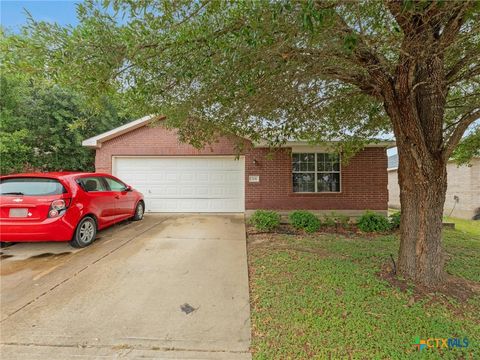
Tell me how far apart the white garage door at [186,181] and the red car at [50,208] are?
10.6 ft

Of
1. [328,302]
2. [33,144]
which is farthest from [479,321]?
[33,144]

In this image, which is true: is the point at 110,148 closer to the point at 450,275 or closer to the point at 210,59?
the point at 210,59

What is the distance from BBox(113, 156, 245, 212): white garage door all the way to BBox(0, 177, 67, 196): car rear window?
404 cm

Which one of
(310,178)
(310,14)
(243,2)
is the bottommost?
(310,178)

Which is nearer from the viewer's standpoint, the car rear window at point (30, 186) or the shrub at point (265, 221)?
the car rear window at point (30, 186)

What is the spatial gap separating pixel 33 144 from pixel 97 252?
9.05 m

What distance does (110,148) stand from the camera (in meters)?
8.62

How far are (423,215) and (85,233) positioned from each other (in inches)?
240

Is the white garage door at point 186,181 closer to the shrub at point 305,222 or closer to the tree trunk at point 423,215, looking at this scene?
the shrub at point 305,222

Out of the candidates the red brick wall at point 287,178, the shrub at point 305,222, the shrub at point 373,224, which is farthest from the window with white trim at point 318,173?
the shrub at point 373,224

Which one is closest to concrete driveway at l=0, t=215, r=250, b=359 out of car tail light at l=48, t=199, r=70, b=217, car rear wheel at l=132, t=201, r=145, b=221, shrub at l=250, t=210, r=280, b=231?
car tail light at l=48, t=199, r=70, b=217

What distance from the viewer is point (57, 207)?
440cm

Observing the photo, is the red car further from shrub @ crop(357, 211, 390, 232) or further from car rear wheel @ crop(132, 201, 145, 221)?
shrub @ crop(357, 211, 390, 232)

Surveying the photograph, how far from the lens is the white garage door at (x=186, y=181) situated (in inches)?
339
